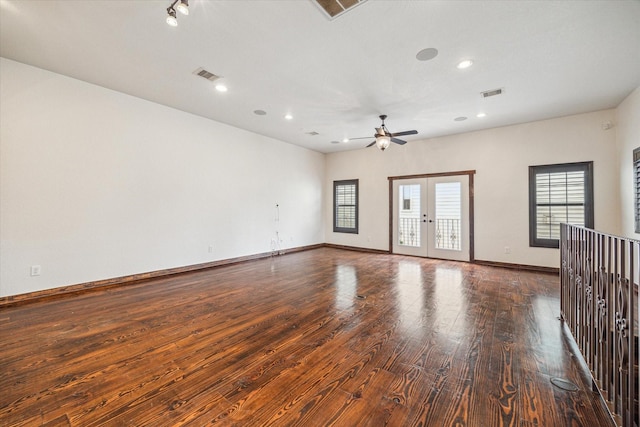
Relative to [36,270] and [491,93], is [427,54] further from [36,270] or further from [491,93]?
[36,270]

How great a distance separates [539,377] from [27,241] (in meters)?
5.85

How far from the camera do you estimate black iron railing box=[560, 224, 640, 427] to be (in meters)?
1.31

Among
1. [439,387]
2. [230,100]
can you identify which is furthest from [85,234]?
[439,387]

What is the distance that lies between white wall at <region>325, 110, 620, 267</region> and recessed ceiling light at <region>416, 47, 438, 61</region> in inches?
148

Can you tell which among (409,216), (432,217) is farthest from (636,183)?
(409,216)

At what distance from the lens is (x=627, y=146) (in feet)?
14.3

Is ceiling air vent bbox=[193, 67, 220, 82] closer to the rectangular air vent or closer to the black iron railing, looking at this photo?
the rectangular air vent

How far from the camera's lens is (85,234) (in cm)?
399

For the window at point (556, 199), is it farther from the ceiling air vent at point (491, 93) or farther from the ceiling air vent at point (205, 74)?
the ceiling air vent at point (205, 74)

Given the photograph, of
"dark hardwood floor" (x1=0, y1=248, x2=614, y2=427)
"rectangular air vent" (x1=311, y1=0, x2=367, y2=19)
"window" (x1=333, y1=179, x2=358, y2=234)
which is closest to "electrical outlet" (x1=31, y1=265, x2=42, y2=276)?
"dark hardwood floor" (x1=0, y1=248, x2=614, y2=427)

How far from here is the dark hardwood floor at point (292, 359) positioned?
1.60 meters

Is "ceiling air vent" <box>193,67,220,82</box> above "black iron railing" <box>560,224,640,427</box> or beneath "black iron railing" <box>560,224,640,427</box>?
above

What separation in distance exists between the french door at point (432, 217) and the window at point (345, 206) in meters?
1.31

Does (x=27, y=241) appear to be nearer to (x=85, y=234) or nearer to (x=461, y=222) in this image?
(x=85, y=234)
